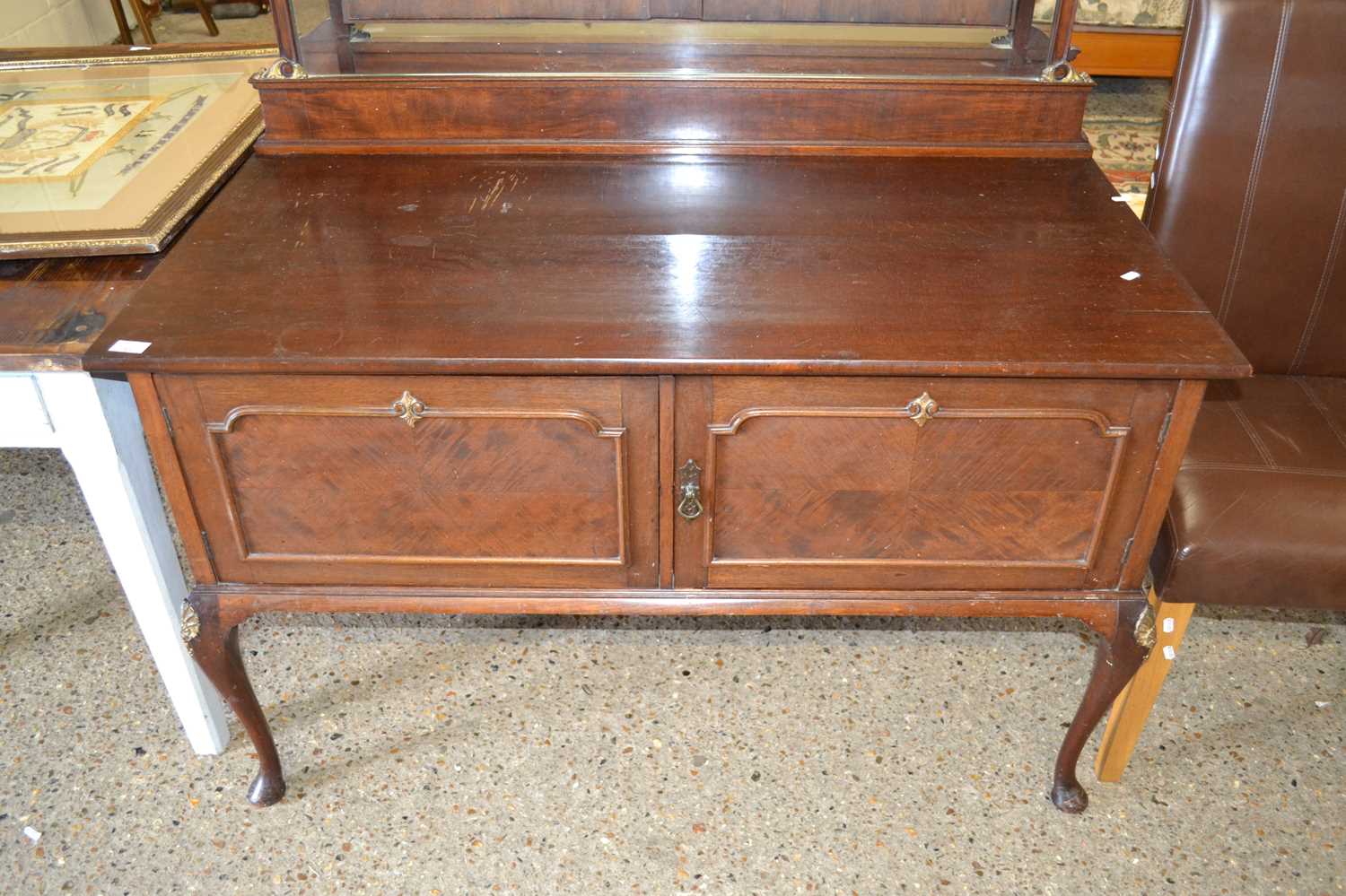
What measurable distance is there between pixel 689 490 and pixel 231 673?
2.42ft

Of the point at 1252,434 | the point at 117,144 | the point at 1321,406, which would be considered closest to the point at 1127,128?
the point at 1321,406

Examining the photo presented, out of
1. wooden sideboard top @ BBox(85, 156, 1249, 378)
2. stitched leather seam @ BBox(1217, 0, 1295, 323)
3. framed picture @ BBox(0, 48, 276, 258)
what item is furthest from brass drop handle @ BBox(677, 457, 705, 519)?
stitched leather seam @ BBox(1217, 0, 1295, 323)

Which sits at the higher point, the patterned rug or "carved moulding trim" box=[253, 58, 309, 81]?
"carved moulding trim" box=[253, 58, 309, 81]

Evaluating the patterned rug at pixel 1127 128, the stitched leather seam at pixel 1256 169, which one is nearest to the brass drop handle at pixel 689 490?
the stitched leather seam at pixel 1256 169

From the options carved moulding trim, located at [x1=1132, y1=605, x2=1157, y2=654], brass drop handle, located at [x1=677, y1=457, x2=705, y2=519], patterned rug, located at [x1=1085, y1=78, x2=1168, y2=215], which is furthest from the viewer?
patterned rug, located at [x1=1085, y1=78, x2=1168, y2=215]

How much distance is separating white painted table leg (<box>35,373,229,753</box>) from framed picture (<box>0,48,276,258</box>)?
216mm

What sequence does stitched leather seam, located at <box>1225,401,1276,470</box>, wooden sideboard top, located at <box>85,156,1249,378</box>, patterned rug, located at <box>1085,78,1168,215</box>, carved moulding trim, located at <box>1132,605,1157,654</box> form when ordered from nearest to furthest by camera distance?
wooden sideboard top, located at <box>85,156,1249,378</box> < carved moulding trim, located at <box>1132,605,1157,654</box> < stitched leather seam, located at <box>1225,401,1276,470</box> < patterned rug, located at <box>1085,78,1168,215</box>

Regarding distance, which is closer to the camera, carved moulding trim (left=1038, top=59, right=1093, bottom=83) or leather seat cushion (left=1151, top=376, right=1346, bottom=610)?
leather seat cushion (left=1151, top=376, right=1346, bottom=610)

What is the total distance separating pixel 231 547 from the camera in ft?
4.56

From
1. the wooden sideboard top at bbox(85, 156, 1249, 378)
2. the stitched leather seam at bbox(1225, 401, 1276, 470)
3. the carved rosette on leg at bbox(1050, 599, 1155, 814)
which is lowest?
the carved rosette on leg at bbox(1050, 599, 1155, 814)

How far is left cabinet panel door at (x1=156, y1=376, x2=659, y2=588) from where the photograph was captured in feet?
4.09

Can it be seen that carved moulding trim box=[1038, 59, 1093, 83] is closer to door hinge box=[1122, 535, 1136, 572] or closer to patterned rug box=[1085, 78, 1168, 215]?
door hinge box=[1122, 535, 1136, 572]

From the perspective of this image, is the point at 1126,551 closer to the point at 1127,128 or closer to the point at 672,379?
the point at 672,379

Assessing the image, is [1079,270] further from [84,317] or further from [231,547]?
[84,317]
